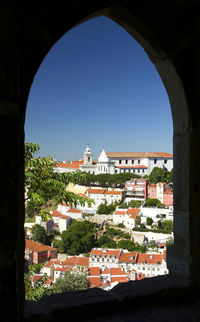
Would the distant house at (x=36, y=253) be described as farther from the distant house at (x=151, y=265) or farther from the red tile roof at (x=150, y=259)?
the red tile roof at (x=150, y=259)

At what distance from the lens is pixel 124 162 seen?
65.3m

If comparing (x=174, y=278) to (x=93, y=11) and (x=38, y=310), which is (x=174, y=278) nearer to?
(x=38, y=310)

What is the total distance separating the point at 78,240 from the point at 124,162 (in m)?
34.5

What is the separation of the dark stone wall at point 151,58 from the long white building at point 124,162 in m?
59.4

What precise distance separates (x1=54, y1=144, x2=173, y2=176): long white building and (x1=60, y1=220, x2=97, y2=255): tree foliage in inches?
1064

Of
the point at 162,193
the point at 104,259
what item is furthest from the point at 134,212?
the point at 104,259

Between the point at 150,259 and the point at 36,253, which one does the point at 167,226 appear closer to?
the point at 150,259

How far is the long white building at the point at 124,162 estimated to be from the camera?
62.6 meters

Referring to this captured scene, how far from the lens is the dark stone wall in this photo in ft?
2.00

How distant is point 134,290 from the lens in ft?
3.72

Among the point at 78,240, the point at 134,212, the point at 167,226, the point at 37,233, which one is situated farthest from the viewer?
the point at 134,212
